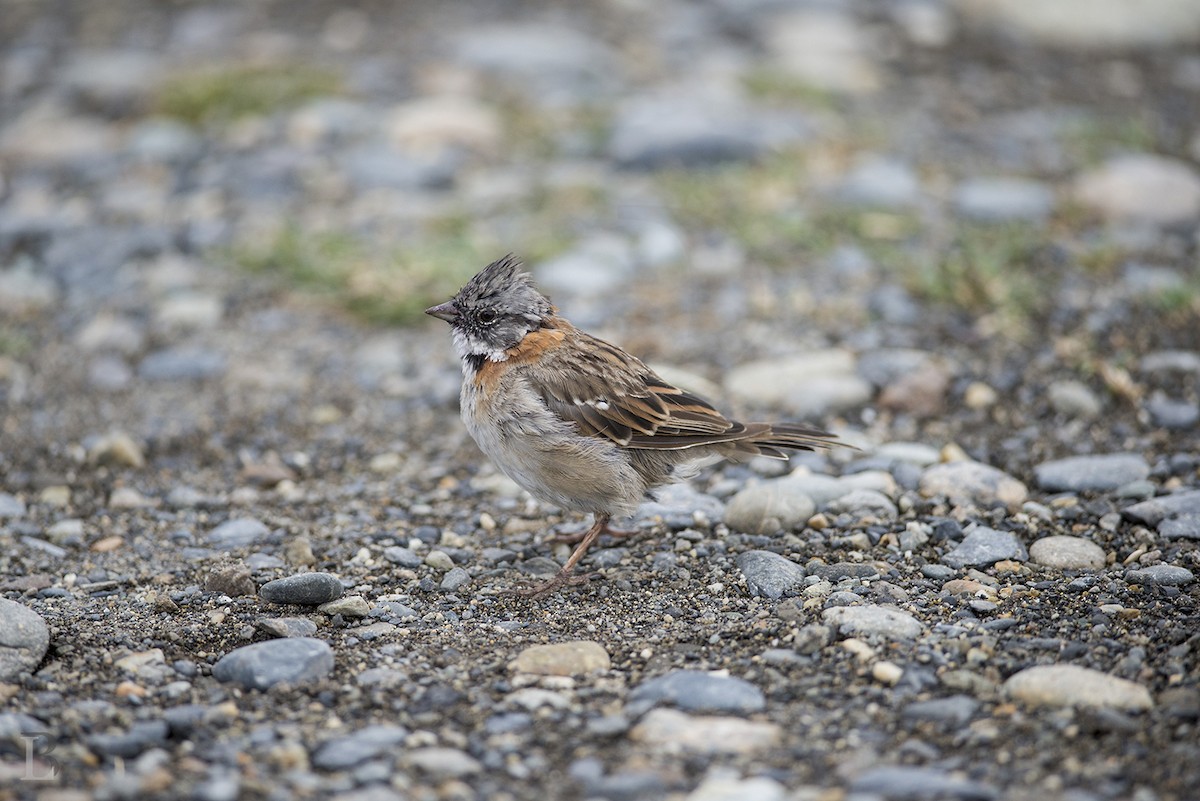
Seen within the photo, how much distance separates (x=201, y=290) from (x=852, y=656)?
5.42m

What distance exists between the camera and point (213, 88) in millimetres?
10305

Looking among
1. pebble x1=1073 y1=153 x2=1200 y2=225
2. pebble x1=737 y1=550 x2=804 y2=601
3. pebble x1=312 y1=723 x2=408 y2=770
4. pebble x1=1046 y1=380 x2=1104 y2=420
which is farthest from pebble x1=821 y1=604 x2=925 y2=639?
pebble x1=1073 y1=153 x2=1200 y2=225

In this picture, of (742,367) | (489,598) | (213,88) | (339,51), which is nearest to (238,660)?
(489,598)

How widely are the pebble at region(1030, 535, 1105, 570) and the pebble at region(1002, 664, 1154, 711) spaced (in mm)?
1105

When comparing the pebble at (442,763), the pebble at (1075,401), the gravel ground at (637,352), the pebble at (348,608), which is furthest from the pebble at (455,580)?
the pebble at (1075,401)

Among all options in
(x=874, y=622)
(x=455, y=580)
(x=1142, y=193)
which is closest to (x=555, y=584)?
(x=455, y=580)

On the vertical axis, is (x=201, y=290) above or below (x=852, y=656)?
above

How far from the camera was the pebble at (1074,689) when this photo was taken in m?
3.85

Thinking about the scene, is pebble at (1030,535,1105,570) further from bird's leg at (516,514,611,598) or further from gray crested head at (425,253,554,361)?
gray crested head at (425,253,554,361)

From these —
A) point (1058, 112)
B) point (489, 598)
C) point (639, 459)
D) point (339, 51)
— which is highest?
point (339, 51)

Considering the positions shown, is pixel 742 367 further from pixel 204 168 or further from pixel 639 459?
pixel 204 168

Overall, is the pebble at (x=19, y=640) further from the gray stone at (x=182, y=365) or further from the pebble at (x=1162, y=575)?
the pebble at (x=1162, y=575)

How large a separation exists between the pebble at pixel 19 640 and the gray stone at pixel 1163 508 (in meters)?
4.47

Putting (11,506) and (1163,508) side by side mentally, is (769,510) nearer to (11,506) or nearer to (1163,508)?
(1163,508)
